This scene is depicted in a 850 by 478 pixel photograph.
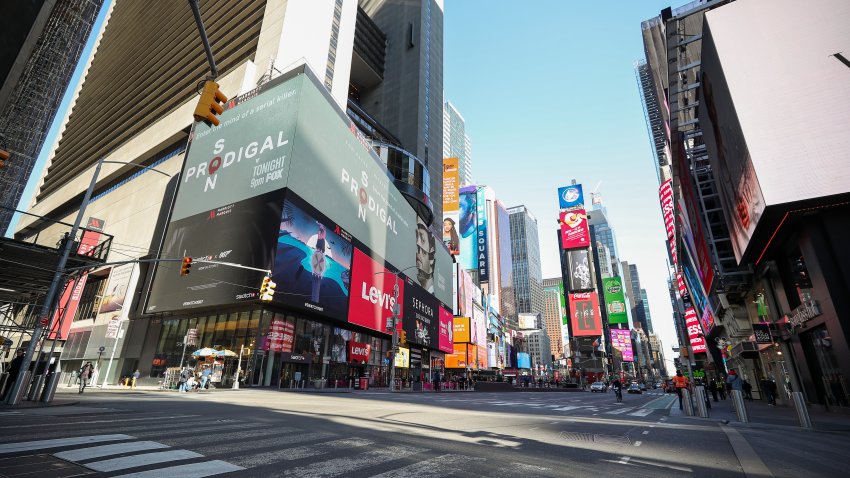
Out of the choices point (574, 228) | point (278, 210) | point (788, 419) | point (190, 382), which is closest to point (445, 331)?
point (278, 210)

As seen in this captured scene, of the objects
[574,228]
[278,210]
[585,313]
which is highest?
[574,228]

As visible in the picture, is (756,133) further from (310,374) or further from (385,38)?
(385,38)

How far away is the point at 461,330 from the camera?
9088cm

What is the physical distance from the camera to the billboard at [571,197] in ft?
383

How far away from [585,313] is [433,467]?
403 feet

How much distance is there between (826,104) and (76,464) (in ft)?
88.8

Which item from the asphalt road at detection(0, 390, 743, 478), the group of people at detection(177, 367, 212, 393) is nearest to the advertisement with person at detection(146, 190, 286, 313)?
the group of people at detection(177, 367, 212, 393)

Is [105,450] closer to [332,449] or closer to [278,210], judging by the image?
[332,449]

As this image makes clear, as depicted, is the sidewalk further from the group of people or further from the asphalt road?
the group of people

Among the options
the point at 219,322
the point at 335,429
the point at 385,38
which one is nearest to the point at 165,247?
the point at 219,322

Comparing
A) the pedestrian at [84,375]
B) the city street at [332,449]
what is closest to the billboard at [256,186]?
the pedestrian at [84,375]

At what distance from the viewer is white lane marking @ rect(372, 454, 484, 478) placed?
4.76 meters

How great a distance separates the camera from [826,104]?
684 inches

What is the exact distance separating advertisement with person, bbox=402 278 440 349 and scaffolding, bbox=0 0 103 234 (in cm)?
4314
